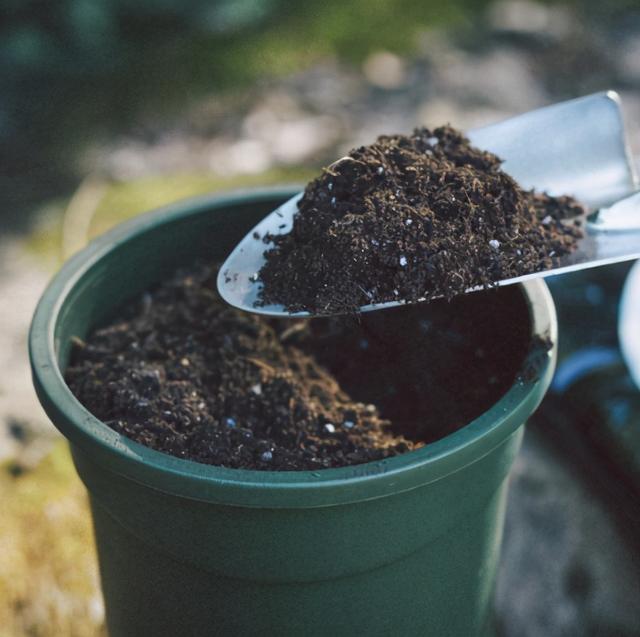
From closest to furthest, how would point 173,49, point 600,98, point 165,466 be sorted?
1. point 165,466
2. point 600,98
3. point 173,49

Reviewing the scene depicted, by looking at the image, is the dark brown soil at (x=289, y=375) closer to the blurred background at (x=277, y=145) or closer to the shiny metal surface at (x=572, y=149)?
the shiny metal surface at (x=572, y=149)

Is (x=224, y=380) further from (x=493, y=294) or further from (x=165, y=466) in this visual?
(x=493, y=294)

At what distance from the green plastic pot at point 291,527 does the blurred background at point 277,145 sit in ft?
2.15

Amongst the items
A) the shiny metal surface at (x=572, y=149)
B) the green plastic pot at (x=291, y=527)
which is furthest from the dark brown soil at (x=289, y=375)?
the shiny metal surface at (x=572, y=149)

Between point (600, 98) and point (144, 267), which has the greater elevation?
point (600, 98)

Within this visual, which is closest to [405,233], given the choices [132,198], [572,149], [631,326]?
[572,149]

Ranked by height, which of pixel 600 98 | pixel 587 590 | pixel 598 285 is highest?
pixel 600 98

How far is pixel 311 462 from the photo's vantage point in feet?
3.81

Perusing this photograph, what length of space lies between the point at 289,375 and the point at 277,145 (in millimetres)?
2200

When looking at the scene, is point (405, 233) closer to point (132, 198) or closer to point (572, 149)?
point (572, 149)

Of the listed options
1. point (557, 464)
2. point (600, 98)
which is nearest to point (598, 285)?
point (557, 464)

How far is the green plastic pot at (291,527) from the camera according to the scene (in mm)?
1012

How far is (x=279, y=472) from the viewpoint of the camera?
3.29 feet

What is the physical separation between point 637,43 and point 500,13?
0.70 m
